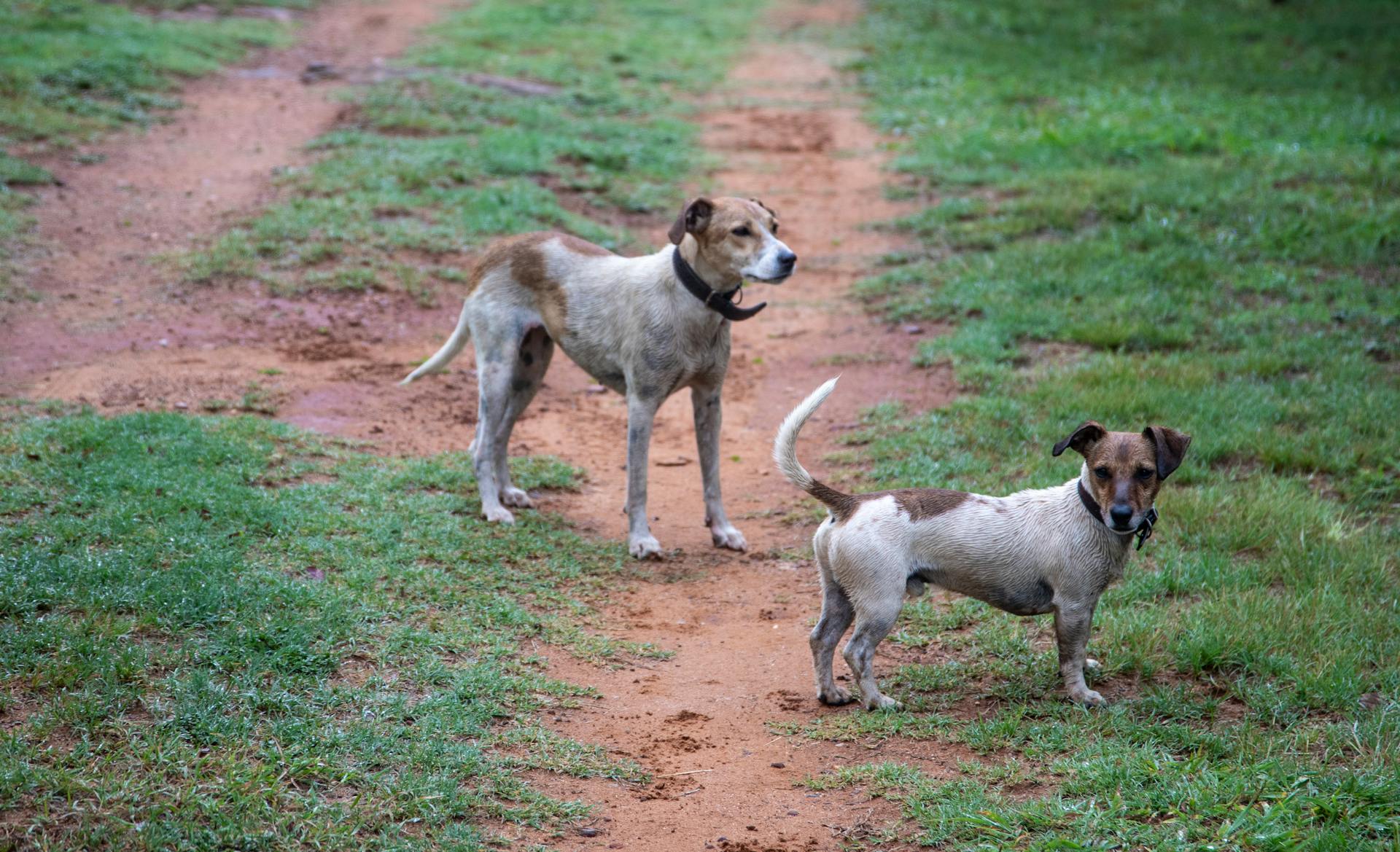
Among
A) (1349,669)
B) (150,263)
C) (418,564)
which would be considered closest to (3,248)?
(150,263)

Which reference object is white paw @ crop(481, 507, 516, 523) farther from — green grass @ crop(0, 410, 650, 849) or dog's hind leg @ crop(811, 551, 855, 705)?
dog's hind leg @ crop(811, 551, 855, 705)

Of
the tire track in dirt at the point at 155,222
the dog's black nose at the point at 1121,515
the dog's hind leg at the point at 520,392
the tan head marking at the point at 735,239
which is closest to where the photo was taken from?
the dog's black nose at the point at 1121,515

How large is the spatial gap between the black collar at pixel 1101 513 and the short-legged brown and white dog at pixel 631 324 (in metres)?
2.14

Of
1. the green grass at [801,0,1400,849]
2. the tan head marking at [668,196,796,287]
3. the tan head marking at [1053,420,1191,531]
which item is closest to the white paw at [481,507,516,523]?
the tan head marking at [668,196,796,287]

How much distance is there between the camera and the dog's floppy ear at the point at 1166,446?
481 cm

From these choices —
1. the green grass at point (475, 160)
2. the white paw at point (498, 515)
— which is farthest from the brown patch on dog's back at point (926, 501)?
the green grass at point (475, 160)

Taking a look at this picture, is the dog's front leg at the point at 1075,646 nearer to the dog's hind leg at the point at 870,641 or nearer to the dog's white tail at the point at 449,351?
the dog's hind leg at the point at 870,641

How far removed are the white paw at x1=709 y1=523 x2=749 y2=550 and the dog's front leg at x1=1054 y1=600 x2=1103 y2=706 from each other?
7.58 feet

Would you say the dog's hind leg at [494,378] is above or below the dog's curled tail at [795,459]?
below

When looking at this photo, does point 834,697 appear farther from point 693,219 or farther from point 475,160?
point 475,160

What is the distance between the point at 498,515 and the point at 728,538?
133cm

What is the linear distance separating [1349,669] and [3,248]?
10.1m

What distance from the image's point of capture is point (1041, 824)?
4070 mm

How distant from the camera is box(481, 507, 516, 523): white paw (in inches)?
277
